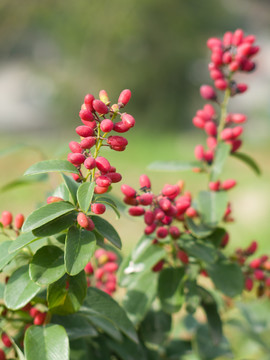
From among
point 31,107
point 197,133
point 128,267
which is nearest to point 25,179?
point 128,267

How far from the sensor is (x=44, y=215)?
1.50 feet

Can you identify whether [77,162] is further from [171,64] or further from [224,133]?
[171,64]

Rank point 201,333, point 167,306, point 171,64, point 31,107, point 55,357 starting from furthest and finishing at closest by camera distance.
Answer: point 31,107, point 171,64, point 201,333, point 167,306, point 55,357

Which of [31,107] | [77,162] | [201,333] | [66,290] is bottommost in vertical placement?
[201,333]

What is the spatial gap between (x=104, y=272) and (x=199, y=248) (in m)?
0.19

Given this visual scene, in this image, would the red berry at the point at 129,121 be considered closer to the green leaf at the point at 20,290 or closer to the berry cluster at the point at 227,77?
the green leaf at the point at 20,290

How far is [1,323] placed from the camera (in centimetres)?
55

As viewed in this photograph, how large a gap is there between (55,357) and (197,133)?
6967mm

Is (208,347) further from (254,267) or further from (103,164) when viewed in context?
(103,164)

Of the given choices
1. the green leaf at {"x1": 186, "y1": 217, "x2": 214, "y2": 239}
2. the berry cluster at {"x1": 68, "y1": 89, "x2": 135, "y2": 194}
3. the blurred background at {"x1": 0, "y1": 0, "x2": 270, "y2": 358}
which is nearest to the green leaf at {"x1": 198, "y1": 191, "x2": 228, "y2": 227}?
the green leaf at {"x1": 186, "y1": 217, "x2": 214, "y2": 239}

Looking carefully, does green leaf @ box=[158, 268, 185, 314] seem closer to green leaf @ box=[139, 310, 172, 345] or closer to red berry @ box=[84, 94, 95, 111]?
green leaf @ box=[139, 310, 172, 345]

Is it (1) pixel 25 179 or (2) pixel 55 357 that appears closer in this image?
(2) pixel 55 357

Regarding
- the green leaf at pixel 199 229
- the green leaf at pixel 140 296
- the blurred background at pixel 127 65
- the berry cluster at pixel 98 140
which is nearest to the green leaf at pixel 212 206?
the green leaf at pixel 199 229

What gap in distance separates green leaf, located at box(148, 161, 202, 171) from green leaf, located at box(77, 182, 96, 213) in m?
0.30
